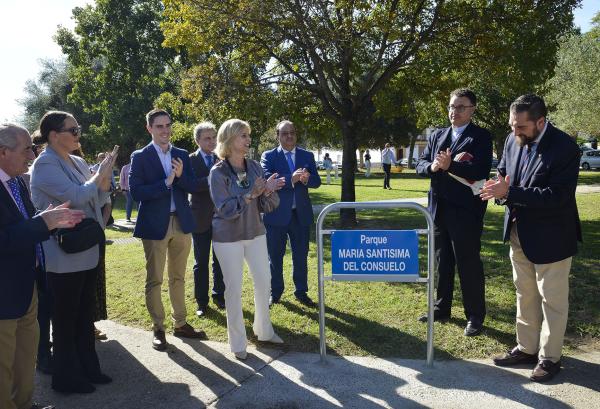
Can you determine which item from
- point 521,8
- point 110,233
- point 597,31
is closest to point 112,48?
point 110,233

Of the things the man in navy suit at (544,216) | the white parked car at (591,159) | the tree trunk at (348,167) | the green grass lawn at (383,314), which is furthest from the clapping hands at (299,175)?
the white parked car at (591,159)

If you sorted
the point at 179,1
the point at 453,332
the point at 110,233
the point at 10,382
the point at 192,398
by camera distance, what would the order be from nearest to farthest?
the point at 10,382
the point at 192,398
the point at 453,332
the point at 179,1
the point at 110,233

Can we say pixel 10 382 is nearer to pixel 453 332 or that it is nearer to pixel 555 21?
pixel 453 332

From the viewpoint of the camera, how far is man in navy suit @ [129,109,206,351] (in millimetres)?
4730

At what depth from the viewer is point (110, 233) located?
1264cm

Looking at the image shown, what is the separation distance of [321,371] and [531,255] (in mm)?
1935

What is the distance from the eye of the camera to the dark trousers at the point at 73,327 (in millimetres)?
3865

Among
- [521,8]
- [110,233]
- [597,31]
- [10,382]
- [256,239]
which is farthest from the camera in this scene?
[597,31]

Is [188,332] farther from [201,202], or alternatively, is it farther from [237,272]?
[201,202]

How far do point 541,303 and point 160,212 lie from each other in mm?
3441

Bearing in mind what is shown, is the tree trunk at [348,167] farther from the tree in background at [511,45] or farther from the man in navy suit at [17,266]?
the man in navy suit at [17,266]

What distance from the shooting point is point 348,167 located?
1205 cm

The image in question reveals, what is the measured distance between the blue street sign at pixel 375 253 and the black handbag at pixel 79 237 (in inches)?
74.4

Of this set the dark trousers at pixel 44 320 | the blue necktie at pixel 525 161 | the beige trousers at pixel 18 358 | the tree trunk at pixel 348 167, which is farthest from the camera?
the tree trunk at pixel 348 167
